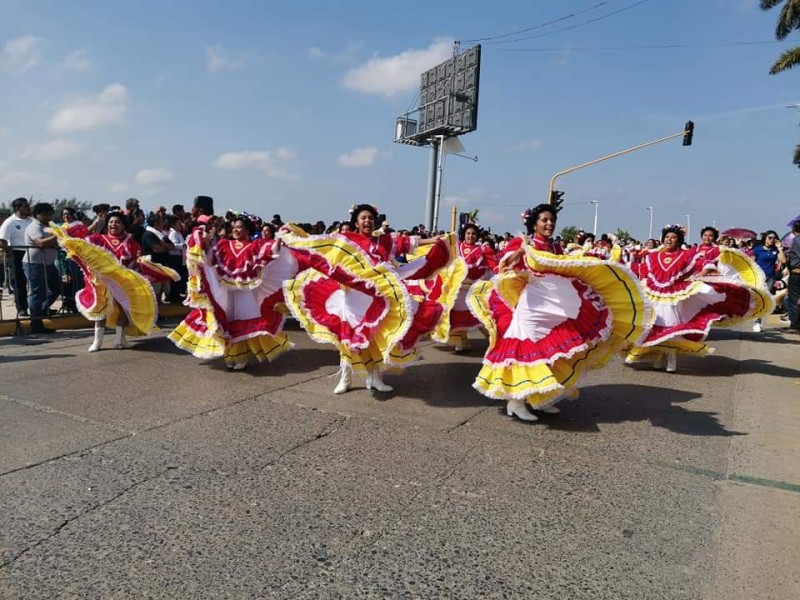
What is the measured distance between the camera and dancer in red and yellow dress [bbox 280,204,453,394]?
522 cm

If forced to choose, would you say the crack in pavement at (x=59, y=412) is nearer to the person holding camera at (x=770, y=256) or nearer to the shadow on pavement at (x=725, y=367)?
the shadow on pavement at (x=725, y=367)

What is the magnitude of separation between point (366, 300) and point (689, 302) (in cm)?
407

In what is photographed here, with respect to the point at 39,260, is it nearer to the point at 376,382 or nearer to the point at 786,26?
the point at 376,382

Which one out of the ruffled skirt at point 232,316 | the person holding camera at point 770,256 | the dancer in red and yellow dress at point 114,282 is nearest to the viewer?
the ruffled skirt at point 232,316

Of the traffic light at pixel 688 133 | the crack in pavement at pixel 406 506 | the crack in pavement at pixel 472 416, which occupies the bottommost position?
the crack in pavement at pixel 406 506

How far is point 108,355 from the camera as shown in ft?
Answer: 23.1

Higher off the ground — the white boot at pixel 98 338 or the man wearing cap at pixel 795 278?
the man wearing cap at pixel 795 278

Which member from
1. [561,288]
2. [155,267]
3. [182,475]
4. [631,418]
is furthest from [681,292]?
[155,267]

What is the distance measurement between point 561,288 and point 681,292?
322 cm

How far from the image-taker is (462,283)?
7289mm

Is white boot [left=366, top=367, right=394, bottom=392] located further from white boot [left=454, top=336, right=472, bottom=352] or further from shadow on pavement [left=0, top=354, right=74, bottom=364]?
shadow on pavement [left=0, top=354, right=74, bottom=364]

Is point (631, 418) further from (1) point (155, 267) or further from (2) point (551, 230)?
(1) point (155, 267)

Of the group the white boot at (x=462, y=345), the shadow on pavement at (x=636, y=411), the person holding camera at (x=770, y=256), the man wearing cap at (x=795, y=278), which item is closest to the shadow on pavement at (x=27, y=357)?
the white boot at (x=462, y=345)

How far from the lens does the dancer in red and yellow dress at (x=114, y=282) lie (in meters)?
7.08
